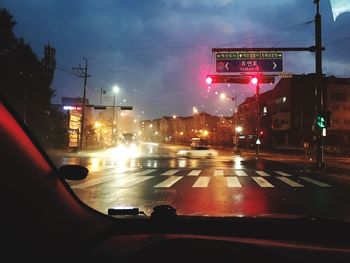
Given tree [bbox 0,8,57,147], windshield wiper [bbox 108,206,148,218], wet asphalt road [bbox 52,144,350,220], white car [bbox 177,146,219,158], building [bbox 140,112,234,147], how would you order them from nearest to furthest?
1. windshield wiper [bbox 108,206,148,218]
2. wet asphalt road [bbox 52,144,350,220]
3. tree [bbox 0,8,57,147]
4. white car [bbox 177,146,219,158]
5. building [bbox 140,112,234,147]

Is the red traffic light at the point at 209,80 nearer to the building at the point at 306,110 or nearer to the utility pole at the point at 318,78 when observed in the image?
the utility pole at the point at 318,78

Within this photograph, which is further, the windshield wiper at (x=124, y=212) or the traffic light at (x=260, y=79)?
the traffic light at (x=260, y=79)

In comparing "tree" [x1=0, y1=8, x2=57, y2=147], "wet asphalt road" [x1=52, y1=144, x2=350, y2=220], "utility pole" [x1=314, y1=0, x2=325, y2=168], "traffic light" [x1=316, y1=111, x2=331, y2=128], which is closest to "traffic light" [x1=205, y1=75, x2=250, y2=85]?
"utility pole" [x1=314, y1=0, x2=325, y2=168]

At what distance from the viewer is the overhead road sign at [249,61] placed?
94.4 ft

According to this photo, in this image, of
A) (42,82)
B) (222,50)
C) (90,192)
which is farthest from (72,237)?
(42,82)

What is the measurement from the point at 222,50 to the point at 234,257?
27003mm

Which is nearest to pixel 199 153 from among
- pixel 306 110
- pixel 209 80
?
pixel 209 80

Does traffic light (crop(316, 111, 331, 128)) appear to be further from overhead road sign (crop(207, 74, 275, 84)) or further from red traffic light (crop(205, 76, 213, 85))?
red traffic light (crop(205, 76, 213, 85))

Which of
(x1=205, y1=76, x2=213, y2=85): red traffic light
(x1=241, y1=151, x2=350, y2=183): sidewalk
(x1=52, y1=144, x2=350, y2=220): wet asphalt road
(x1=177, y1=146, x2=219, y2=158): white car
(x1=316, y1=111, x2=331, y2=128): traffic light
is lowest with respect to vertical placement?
(x1=52, y1=144, x2=350, y2=220): wet asphalt road

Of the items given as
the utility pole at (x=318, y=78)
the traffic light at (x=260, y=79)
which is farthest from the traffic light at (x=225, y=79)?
the utility pole at (x=318, y=78)

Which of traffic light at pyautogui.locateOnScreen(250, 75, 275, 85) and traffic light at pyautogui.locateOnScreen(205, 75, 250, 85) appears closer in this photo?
traffic light at pyautogui.locateOnScreen(205, 75, 250, 85)

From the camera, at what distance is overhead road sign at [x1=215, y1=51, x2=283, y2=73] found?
28767mm

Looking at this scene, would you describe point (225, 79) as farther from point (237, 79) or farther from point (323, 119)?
point (323, 119)

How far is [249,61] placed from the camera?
2923 centimetres
